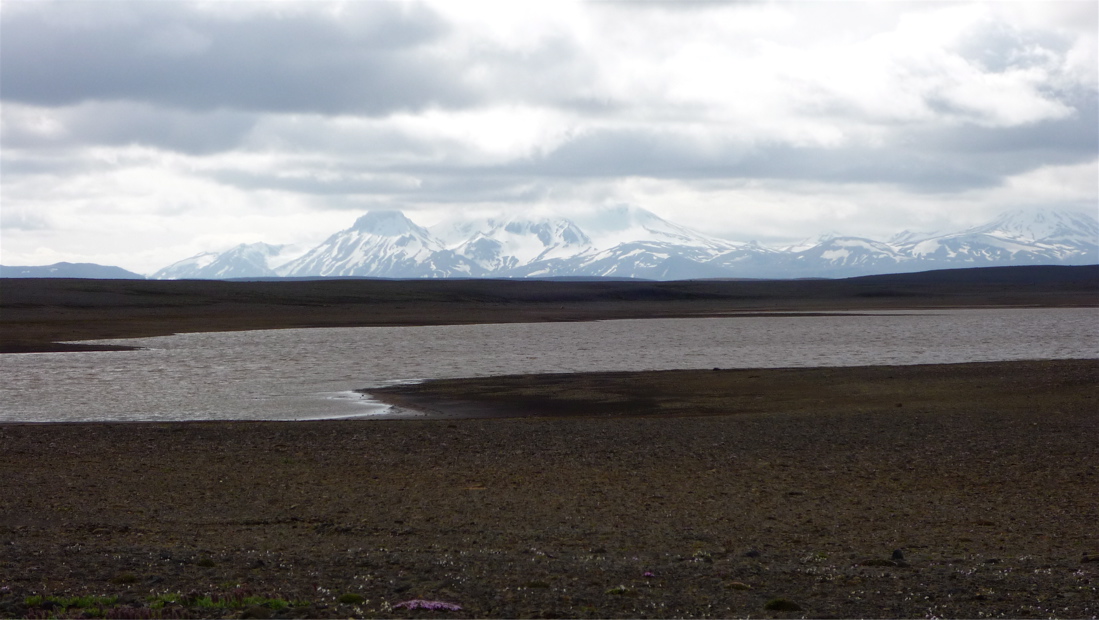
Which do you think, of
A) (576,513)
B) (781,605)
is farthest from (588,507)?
(781,605)

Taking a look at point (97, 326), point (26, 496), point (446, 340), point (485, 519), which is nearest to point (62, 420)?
point (26, 496)

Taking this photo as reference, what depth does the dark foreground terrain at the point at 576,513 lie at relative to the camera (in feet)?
31.8

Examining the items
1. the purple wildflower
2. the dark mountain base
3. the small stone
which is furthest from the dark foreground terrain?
the dark mountain base

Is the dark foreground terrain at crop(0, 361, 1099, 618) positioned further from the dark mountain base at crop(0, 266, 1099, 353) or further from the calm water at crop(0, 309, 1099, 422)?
the dark mountain base at crop(0, 266, 1099, 353)

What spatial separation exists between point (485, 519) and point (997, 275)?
202 m

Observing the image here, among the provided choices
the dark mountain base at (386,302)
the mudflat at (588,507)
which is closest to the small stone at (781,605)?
the mudflat at (588,507)

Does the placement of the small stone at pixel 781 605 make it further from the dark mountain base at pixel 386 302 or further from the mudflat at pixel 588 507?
the dark mountain base at pixel 386 302

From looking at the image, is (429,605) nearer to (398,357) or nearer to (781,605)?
(781,605)

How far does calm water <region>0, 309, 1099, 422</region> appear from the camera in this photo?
96.1ft

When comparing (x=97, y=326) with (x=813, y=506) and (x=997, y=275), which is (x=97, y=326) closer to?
(x=813, y=506)

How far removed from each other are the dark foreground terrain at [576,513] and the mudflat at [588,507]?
0.16ft

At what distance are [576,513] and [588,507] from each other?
0.48 metres

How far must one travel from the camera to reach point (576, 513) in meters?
14.3

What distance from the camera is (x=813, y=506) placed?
14617mm
